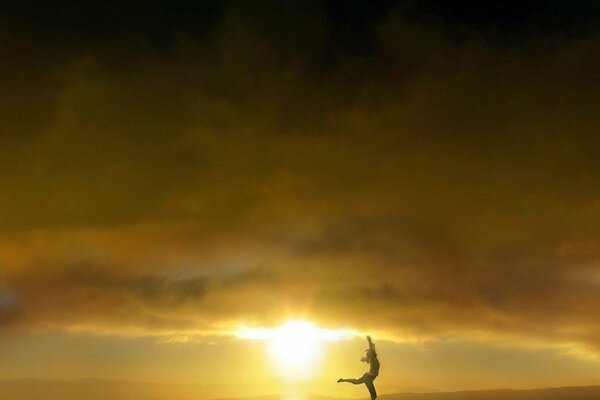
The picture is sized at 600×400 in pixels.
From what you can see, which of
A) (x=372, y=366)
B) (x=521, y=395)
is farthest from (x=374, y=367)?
(x=521, y=395)

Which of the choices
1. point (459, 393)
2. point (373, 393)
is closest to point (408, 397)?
point (459, 393)

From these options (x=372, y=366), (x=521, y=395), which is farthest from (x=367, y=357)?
(x=521, y=395)

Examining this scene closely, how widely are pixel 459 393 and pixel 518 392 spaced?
5046mm

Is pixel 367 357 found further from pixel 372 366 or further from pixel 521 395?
pixel 521 395

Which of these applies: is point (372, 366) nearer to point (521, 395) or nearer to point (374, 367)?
point (374, 367)

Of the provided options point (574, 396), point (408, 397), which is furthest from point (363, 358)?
point (574, 396)

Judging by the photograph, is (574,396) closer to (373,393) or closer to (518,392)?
(518,392)

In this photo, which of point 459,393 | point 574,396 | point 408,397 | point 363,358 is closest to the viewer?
point 363,358

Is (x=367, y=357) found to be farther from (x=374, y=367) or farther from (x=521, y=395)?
(x=521, y=395)

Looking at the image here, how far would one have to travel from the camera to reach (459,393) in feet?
199

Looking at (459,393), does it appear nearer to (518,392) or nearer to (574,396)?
(518,392)

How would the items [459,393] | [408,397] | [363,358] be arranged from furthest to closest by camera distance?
[459,393] < [408,397] < [363,358]

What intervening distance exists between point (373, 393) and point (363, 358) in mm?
1623

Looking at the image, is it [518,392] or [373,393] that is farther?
[518,392]
